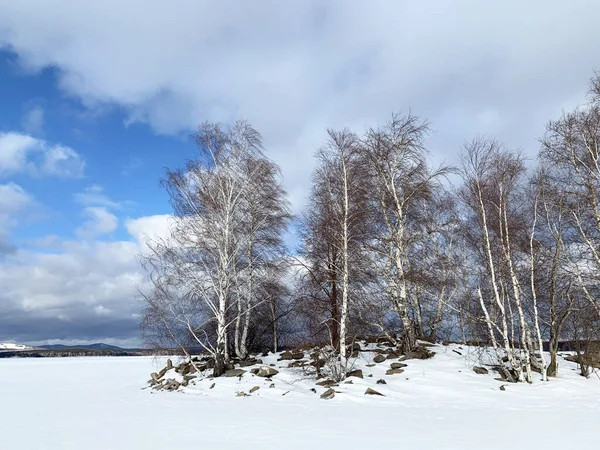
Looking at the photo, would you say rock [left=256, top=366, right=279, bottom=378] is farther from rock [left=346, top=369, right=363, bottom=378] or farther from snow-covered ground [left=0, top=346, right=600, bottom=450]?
rock [left=346, top=369, right=363, bottom=378]

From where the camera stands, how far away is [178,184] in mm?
19828

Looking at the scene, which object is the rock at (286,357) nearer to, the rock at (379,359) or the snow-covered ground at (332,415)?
the snow-covered ground at (332,415)

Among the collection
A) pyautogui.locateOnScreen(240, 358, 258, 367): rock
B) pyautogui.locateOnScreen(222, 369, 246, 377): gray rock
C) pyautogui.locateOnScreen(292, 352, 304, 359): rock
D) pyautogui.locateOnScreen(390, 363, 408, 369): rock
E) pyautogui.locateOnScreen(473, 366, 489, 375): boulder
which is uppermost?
pyautogui.locateOnScreen(292, 352, 304, 359): rock

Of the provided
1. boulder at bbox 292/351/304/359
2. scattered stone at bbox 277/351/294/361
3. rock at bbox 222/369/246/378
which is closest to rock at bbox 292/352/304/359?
boulder at bbox 292/351/304/359

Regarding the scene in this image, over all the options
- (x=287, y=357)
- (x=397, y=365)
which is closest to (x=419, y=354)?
(x=397, y=365)

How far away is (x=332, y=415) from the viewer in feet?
36.9

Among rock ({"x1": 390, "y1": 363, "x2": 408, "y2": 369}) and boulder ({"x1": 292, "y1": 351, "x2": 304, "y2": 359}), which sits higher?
Result: boulder ({"x1": 292, "y1": 351, "x2": 304, "y2": 359})

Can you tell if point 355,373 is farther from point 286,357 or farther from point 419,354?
point 286,357

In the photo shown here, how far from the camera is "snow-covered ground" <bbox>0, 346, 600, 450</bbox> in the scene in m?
8.37

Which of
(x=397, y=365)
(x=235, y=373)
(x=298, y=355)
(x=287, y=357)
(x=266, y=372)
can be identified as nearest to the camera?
(x=397, y=365)

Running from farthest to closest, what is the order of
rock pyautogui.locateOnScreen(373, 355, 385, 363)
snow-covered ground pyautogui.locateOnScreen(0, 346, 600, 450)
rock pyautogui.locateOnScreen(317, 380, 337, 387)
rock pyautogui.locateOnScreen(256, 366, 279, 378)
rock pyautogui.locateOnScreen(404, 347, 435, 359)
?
rock pyautogui.locateOnScreen(373, 355, 385, 363) < rock pyautogui.locateOnScreen(404, 347, 435, 359) < rock pyautogui.locateOnScreen(256, 366, 279, 378) < rock pyautogui.locateOnScreen(317, 380, 337, 387) < snow-covered ground pyautogui.locateOnScreen(0, 346, 600, 450)

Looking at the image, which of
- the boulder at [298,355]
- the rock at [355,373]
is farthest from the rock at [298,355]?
the rock at [355,373]

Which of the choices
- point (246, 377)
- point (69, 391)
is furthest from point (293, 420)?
point (69, 391)

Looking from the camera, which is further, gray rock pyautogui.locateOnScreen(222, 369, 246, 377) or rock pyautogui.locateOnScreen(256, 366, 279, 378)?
gray rock pyautogui.locateOnScreen(222, 369, 246, 377)
